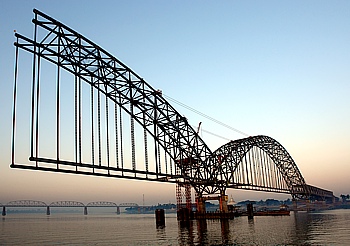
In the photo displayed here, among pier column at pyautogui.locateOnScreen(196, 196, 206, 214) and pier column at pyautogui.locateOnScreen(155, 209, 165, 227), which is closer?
pier column at pyautogui.locateOnScreen(155, 209, 165, 227)

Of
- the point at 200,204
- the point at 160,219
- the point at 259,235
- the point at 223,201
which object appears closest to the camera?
the point at 259,235

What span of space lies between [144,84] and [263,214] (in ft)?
236

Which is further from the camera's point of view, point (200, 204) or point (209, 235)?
point (200, 204)

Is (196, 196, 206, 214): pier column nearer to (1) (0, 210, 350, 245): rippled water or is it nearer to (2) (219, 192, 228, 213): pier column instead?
(2) (219, 192, 228, 213): pier column

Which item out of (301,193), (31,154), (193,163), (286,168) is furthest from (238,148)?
(31,154)

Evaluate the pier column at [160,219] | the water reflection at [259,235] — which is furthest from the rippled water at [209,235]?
the pier column at [160,219]

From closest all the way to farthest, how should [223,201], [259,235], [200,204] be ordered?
[259,235] → [200,204] → [223,201]

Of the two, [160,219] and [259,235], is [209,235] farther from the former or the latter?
[160,219]

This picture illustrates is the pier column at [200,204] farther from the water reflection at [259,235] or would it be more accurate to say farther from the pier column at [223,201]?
the water reflection at [259,235]

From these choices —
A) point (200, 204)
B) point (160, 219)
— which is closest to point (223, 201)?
point (200, 204)

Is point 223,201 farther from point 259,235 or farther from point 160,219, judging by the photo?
point 259,235

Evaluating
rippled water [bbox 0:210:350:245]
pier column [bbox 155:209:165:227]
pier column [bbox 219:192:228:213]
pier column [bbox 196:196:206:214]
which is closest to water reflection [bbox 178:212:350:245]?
rippled water [bbox 0:210:350:245]

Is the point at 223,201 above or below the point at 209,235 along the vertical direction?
above

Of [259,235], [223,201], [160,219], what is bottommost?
[160,219]
